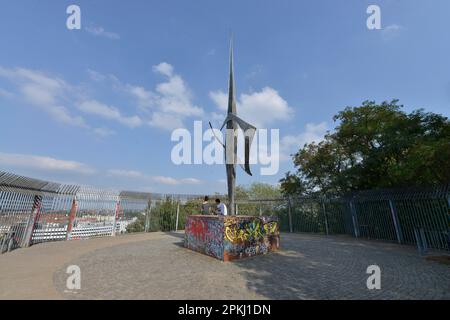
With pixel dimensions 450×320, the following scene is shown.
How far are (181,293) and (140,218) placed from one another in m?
12.9

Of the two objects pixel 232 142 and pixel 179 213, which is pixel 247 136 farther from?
pixel 179 213

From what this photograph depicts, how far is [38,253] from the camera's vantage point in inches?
332

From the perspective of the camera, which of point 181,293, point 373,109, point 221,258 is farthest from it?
point 373,109

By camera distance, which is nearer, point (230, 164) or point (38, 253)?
point (38, 253)

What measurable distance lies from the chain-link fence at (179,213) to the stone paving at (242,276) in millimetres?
1641

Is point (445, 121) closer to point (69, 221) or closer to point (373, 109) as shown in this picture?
point (373, 109)

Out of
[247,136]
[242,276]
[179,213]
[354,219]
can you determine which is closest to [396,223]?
[354,219]

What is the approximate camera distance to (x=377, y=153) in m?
12.8

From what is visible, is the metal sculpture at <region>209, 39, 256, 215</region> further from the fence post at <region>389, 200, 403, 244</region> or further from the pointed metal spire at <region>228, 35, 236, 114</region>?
the fence post at <region>389, 200, 403, 244</region>

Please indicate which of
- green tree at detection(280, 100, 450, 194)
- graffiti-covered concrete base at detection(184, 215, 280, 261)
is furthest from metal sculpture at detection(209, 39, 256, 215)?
green tree at detection(280, 100, 450, 194)

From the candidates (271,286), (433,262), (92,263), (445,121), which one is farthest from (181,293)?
(445,121)

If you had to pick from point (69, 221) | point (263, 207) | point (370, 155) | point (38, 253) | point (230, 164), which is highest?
point (370, 155)

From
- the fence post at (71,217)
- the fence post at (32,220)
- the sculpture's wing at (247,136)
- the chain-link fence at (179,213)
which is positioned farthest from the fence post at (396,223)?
the fence post at (32,220)
